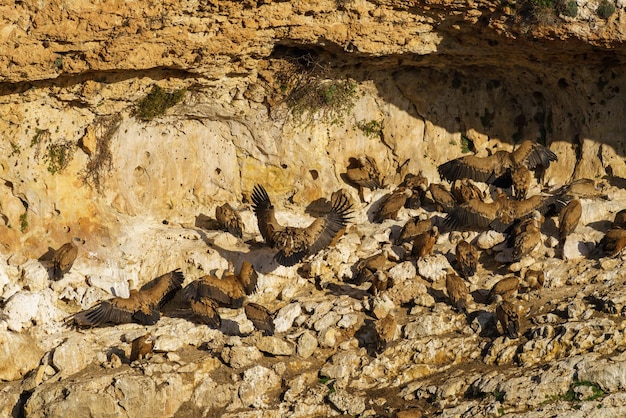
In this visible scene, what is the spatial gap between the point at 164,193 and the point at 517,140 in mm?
6781

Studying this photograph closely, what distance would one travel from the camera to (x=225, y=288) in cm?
2253

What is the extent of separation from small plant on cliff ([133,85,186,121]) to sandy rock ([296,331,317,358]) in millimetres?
5451

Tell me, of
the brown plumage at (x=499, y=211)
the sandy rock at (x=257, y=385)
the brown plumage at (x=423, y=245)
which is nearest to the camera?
the sandy rock at (x=257, y=385)

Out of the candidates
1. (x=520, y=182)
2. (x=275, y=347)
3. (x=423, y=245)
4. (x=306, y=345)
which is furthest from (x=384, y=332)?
(x=520, y=182)

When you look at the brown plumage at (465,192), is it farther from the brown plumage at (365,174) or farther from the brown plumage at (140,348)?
the brown plumage at (140,348)

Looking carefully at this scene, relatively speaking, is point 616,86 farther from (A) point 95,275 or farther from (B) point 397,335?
(A) point 95,275

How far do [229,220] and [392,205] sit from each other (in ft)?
9.67

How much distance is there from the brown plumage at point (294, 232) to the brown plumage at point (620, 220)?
460 cm

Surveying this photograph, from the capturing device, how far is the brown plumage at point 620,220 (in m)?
22.6

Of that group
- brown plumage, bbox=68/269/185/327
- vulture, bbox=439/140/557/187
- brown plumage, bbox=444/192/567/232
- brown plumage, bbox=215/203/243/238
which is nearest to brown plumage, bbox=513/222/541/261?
brown plumage, bbox=444/192/567/232

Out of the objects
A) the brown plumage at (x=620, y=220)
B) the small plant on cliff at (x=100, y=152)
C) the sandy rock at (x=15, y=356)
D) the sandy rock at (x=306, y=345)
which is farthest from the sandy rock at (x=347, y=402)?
the small plant on cliff at (x=100, y=152)

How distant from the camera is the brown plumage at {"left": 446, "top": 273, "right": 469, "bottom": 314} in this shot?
21.5m

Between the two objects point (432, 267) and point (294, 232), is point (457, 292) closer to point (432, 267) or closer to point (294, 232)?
point (432, 267)

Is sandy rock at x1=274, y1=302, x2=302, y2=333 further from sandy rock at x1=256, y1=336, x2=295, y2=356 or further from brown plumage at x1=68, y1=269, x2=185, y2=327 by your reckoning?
brown plumage at x1=68, y1=269, x2=185, y2=327
